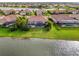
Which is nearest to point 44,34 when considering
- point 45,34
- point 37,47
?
point 45,34

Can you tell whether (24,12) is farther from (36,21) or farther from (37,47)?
(37,47)

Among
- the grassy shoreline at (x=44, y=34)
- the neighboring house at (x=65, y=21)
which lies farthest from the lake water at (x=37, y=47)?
the neighboring house at (x=65, y=21)

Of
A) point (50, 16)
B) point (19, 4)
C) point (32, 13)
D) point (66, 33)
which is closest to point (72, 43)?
point (66, 33)

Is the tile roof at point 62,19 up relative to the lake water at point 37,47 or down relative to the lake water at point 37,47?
up

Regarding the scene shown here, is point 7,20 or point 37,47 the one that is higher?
point 7,20

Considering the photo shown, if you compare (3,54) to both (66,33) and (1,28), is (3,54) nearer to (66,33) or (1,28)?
(1,28)

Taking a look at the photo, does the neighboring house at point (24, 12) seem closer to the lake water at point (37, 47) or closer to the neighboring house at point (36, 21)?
the neighboring house at point (36, 21)
